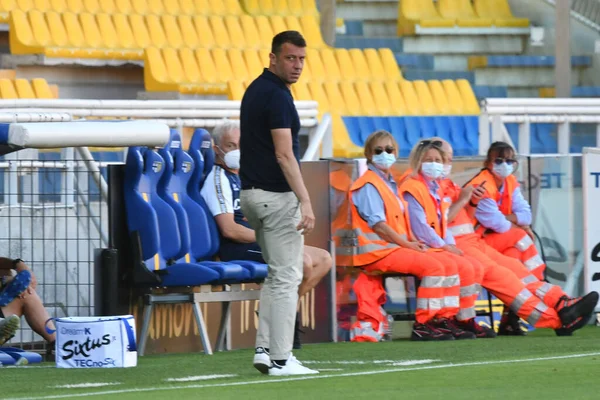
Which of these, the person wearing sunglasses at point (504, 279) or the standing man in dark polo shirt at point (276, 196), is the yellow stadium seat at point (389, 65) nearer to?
the person wearing sunglasses at point (504, 279)

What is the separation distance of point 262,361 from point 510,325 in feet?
12.7

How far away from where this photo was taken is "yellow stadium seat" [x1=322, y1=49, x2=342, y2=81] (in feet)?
60.6

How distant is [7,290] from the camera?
8586 mm

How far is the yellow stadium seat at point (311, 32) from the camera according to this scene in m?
19.1

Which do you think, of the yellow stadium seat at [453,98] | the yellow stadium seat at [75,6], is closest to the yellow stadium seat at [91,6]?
the yellow stadium seat at [75,6]

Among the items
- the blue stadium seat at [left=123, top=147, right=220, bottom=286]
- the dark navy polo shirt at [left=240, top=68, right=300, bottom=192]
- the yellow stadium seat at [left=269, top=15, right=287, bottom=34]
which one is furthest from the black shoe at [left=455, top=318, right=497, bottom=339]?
the yellow stadium seat at [left=269, top=15, right=287, bottom=34]

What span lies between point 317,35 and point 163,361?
11.3m

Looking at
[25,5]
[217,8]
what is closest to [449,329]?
[25,5]

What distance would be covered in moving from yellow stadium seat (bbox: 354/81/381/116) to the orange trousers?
22.7 ft

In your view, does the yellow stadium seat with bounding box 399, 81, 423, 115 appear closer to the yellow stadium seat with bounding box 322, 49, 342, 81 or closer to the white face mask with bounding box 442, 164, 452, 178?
the yellow stadium seat with bounding box 322, 49, 342, 81

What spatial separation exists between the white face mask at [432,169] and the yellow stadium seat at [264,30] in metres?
8.52

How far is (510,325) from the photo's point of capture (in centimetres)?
1077

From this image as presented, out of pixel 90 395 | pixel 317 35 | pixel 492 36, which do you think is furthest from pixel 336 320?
pixel 492 36

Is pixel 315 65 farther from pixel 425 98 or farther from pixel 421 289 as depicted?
pixel 421 289
